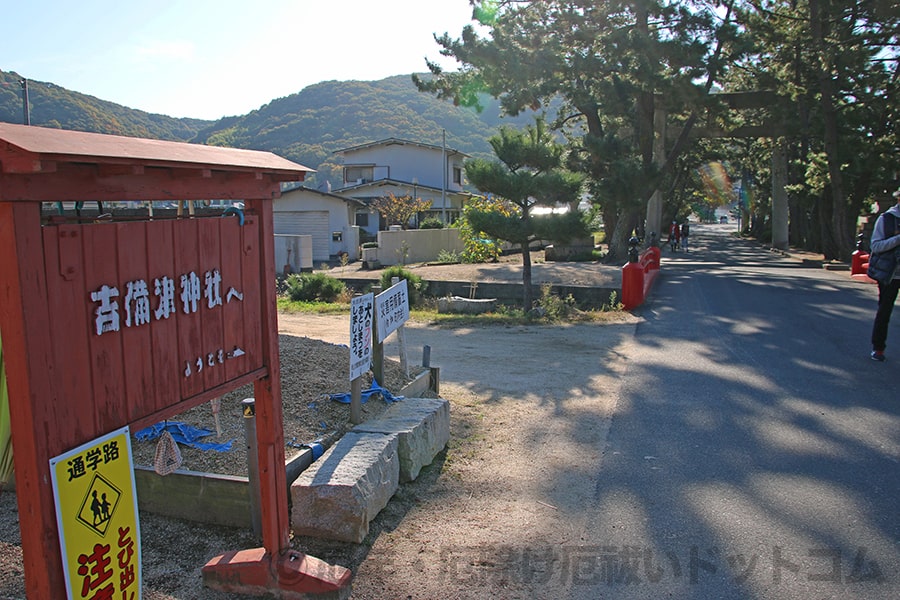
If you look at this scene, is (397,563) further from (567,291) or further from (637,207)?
(637,207)

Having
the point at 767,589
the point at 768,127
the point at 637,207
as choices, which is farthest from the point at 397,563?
the point at 768,127

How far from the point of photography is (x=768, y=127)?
97.9 ft

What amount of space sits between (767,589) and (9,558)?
168 inches

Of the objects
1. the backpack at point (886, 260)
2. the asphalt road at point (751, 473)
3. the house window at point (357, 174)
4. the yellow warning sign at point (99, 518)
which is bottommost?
the asphalt road at point (751, 473)

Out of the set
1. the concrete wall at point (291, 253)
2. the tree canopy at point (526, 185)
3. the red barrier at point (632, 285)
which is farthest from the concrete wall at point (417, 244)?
the red barrier at point (632, 285)

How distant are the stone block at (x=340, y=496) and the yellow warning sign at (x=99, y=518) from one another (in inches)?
58.7

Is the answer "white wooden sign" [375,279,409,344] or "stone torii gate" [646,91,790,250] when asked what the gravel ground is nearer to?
"white wooden sign" [375,279,409,344]

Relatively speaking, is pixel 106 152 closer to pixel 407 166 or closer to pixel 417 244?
pixel 417 244

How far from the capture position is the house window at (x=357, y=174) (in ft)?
161

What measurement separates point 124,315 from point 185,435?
2.82 meters

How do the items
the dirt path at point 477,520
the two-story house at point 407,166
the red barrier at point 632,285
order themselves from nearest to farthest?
the dirt path at point 477,520
the red barrier at point 632,285
the two-story house at point 407,166

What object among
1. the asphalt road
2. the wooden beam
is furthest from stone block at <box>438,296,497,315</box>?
the wooden beam

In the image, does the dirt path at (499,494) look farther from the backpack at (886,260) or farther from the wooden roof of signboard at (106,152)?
the backpack at (886,260)

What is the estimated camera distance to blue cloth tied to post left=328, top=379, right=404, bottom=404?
620cm
